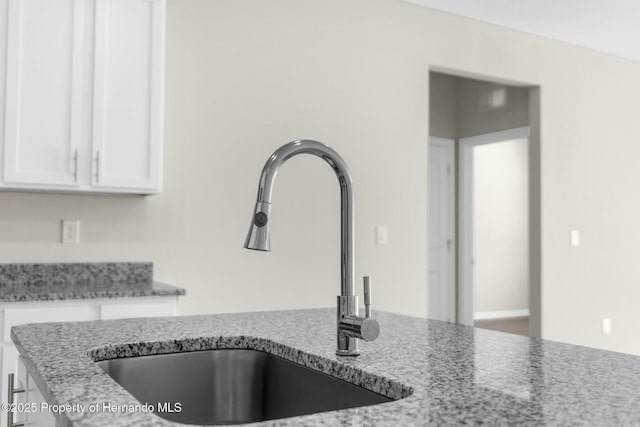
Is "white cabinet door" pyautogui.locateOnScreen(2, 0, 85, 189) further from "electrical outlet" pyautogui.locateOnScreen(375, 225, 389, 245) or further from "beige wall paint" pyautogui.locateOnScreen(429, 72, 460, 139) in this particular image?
"beige wall paint" pyautogui.locateOnScreen(429, 72, 460, 139)

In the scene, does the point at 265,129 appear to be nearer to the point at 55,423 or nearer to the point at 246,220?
the point at 246,220

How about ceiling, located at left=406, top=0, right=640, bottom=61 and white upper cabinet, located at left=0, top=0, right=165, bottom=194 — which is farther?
ceiling, located at left=406, top=0, right=640, bottom=61

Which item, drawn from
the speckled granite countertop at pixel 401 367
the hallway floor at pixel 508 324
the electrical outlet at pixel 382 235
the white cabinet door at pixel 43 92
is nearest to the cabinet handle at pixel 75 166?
the white cabinet door at pixel 43 92

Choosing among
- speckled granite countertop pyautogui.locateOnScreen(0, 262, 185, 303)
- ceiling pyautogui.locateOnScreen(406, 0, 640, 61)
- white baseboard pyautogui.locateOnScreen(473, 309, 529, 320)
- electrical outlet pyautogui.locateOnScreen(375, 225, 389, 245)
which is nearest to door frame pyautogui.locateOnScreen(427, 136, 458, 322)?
ceiling pyautogui.locateOnScreen(406, 0, 640, 61)

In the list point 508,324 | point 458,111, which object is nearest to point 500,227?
point 508,324

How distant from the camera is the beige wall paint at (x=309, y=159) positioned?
3258 mm

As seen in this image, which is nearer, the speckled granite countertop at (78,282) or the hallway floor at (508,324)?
the speckled granite countertop at (78,282)

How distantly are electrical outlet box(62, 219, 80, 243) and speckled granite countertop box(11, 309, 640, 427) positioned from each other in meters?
1.60

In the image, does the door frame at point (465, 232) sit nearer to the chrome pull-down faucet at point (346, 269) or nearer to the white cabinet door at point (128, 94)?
the white cabinet door at point (128, 94)

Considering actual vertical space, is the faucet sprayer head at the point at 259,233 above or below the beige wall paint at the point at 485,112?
below

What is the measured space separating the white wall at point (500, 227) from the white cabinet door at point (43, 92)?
571 cm

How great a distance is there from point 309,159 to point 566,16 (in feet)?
7.09

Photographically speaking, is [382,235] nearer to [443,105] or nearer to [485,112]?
[485,112]

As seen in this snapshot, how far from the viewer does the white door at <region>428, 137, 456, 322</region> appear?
5.90 meters
